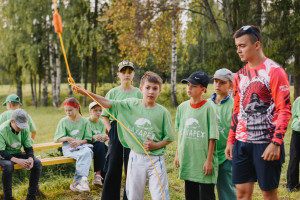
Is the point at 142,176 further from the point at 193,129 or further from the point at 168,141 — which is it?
the point at 193,129

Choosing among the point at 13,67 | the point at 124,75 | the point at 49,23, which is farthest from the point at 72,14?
the point at 124,75

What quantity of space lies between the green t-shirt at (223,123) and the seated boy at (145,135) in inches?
25.9

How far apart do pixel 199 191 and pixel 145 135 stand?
839 mm

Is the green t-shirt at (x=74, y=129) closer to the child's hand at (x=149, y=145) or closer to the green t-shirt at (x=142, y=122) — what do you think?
the green t-shirt at (x=142, y=122)

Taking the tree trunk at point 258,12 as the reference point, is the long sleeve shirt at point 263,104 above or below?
below

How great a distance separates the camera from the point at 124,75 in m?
4.00

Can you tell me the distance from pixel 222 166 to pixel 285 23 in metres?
10.4

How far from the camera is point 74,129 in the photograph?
→ 5121mm

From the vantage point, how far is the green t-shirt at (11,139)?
4.15 metres

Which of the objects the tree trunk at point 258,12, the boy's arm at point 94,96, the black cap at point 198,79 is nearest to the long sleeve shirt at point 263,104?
the black cap at point 198,79

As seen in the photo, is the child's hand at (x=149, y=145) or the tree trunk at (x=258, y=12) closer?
the child's hand at (x=149, y=145)

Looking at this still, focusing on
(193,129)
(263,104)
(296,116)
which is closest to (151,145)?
(193,129)

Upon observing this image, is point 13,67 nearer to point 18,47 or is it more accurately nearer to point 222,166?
point 18,47

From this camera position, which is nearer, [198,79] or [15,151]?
[198,79]
